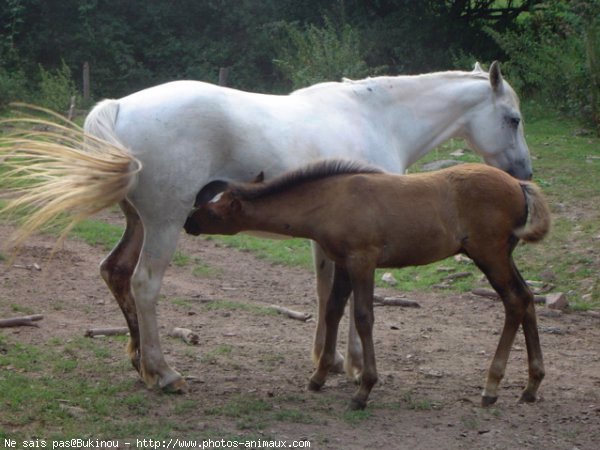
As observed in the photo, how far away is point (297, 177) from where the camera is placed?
5.13m

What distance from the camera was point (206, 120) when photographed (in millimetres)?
5246

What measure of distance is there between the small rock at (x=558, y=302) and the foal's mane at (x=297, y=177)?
309 cm

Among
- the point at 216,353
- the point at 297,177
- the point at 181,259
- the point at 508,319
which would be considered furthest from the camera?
the point at 181,259

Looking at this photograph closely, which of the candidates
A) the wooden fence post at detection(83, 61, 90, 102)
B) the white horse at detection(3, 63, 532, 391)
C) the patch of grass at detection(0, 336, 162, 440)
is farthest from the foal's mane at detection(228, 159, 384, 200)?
the wooden fence post at detection(83, 61, 90, 102)

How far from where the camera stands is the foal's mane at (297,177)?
506 centimetres

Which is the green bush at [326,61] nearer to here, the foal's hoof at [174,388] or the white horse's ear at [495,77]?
the white horse's ear at [495,77]

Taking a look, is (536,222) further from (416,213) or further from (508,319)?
(416,213)

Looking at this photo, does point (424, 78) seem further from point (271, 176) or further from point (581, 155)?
point (581, 155)

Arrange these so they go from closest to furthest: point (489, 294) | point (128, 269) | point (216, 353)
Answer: point (128, 269), point (216, 353), point (489, 294)

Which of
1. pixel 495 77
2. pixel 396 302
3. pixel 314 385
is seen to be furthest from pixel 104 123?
pixel 396 302

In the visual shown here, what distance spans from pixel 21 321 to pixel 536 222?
371cm

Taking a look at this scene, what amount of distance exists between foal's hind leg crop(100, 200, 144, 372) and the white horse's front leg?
1138mm

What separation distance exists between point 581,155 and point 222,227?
8.43 metres

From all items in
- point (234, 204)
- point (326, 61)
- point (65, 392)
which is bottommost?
point (65, 392)
